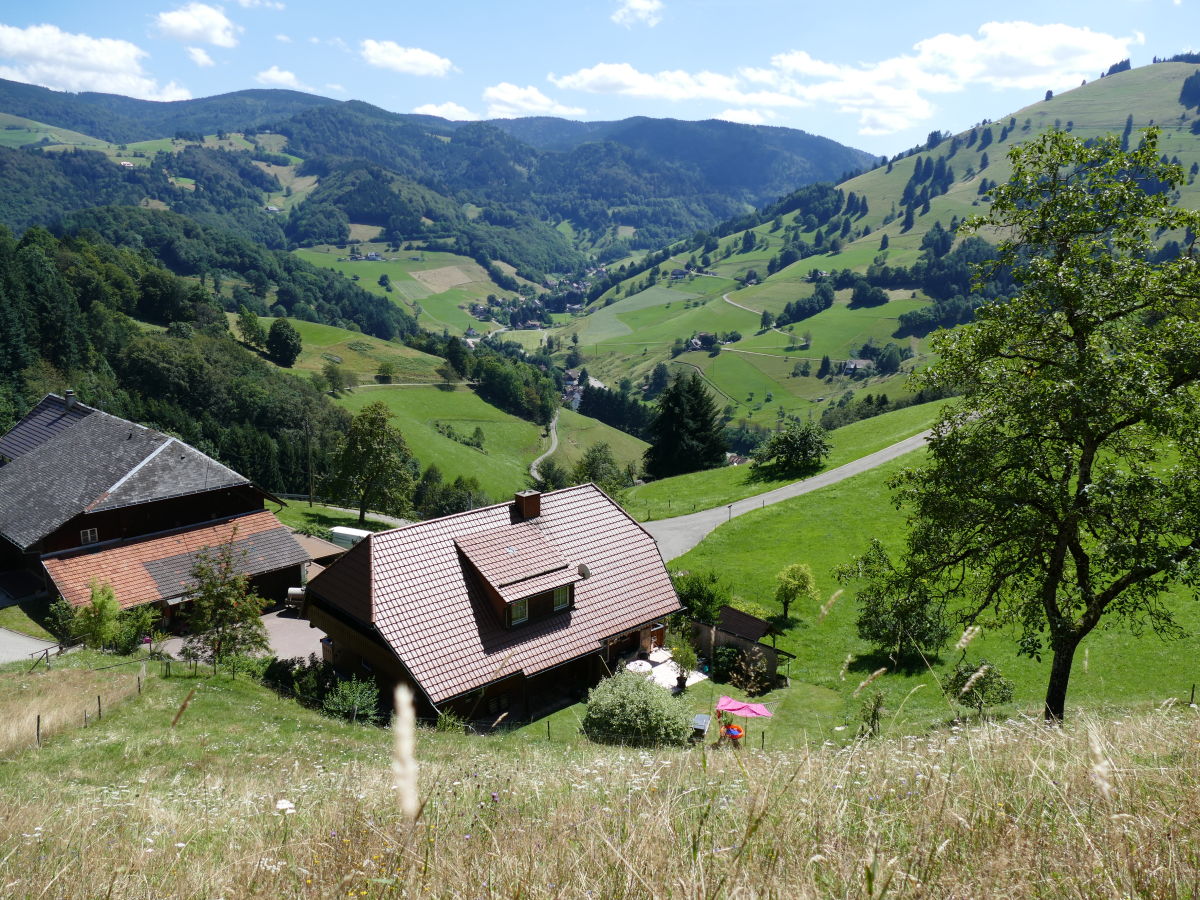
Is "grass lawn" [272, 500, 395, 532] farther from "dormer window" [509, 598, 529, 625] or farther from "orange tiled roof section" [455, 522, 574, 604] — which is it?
"dormer window" [509, 598, 529, 625]

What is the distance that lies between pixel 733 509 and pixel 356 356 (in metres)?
139

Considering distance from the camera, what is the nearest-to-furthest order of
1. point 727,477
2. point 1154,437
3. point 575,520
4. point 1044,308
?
point 1154,437, point 1044,308, point 575,520, point 727,477

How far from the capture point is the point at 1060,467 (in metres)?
16.8

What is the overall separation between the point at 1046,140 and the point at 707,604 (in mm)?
25210

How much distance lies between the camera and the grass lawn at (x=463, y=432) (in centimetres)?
12606

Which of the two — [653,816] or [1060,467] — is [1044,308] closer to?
[1060,467]

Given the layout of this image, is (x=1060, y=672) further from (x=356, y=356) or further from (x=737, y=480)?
(x=356, y=356)

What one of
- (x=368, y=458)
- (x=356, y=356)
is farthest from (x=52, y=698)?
(x=356, y=356)

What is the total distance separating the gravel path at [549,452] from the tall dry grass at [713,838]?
133 metres

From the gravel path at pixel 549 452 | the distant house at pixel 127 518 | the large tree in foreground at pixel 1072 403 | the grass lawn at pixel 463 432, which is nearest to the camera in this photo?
the large tree in foreground at pixel 1072 403

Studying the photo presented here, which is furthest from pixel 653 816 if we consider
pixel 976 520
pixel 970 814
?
pixel 976 520

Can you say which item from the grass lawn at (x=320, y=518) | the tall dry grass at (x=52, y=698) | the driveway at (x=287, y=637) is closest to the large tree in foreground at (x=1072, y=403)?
the tall dry grass at (x=52, y=698)

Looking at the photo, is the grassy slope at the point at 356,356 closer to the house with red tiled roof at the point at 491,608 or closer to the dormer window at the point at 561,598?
the house with red tiled roof at the point at 491,608

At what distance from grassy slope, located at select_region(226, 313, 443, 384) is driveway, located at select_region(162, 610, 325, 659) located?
11921 cm
